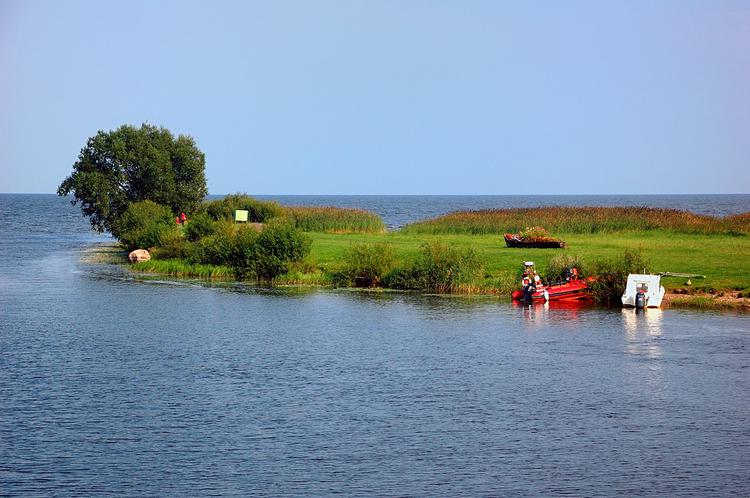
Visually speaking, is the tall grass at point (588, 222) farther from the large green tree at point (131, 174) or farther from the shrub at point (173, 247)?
the large green tree at point (131, 174)

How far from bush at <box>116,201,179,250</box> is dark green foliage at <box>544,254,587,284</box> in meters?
32.8

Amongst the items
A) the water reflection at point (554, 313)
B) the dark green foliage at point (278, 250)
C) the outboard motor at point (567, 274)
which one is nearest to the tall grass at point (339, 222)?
the dark green foliage at point (278, 250)

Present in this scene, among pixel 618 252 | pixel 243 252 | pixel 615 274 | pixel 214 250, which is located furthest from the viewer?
pixel 214 250

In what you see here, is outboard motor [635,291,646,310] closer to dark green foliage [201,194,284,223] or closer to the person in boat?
the person in boat

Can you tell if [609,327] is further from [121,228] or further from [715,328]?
[121,228]

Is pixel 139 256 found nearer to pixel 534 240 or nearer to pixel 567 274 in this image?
pixel 534 240

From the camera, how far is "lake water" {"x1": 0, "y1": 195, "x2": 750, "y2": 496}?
22453 mm

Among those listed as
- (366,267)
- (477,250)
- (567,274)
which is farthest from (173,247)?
(567,274)

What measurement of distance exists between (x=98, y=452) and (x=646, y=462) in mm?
12869

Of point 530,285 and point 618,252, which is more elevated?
point 618,252

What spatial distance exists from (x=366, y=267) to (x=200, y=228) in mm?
18491

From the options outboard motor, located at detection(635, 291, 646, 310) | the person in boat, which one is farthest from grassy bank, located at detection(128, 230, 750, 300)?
outboard motor, located at detection(635, 291, 646, 310)

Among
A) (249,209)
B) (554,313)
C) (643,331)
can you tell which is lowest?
(643,331)

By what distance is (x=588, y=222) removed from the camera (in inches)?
2916
